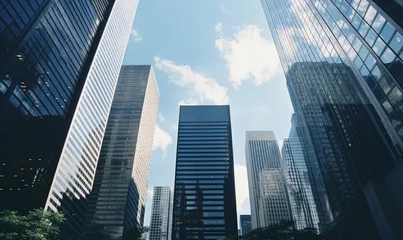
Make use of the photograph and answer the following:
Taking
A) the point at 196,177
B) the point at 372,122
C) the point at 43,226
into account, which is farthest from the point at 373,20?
the point at 196,177

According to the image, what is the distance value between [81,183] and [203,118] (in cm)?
8099

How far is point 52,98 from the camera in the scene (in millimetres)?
74500

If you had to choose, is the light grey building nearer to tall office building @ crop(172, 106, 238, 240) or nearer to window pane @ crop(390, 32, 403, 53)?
tall office building @ crop(172, 106, 238, 240)

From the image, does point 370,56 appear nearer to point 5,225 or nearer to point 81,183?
point 5,225

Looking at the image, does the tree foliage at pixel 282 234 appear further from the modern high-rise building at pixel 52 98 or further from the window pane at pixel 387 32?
the modern high-rise building at pixel 52 98

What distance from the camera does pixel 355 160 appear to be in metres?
38.5

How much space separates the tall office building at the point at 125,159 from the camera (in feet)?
468

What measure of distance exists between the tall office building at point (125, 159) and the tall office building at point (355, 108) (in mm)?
114129

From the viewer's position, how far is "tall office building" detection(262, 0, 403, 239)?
2714 centimetres

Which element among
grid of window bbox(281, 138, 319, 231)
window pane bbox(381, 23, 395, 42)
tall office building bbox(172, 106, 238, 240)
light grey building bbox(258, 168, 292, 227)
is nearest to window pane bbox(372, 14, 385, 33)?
window pane bbox(381, 23, 395, 42)

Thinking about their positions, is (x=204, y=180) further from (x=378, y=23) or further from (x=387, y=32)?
(x=387, y=32)

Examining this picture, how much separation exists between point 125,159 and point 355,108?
5552 inches

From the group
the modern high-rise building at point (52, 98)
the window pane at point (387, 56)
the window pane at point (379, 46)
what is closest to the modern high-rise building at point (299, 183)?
the modern high-rise building at point (52, 98)

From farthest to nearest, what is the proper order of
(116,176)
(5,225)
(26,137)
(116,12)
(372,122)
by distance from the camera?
1. (116,176)
2. (116,12)
3. (26,137)
4. (372,122)
5. (5,225)
